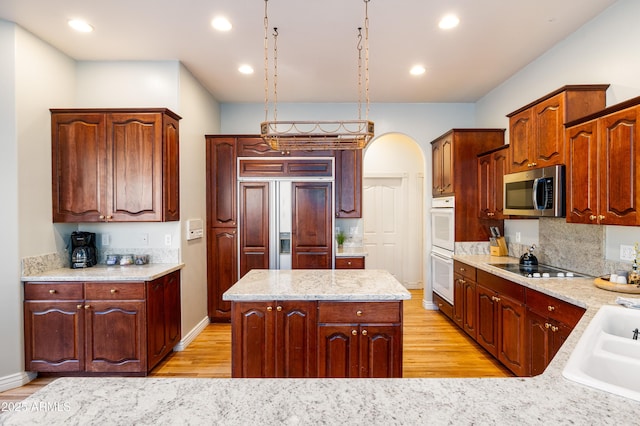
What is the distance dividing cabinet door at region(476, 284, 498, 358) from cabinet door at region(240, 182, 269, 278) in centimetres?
244

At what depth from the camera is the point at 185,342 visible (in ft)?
11.6

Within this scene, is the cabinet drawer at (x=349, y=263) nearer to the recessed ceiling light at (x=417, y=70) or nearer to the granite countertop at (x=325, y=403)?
the recessed ceiling light at (x=417, y=70)

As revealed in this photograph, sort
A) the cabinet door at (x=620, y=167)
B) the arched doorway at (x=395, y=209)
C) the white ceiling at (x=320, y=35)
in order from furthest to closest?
the arched doorway at (x=395, y=209) → the white ceiling at (x=320, y=35) → the cabinet door at (x=620, y=167)

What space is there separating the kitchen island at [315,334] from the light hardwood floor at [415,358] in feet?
3.08

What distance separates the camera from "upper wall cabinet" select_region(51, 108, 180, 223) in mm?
3072

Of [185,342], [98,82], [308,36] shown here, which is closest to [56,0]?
[98,82]

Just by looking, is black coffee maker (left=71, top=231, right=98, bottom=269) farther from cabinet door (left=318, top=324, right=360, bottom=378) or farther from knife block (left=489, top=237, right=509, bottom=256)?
knife block (left=489, top=237, right=509, bottom=256)

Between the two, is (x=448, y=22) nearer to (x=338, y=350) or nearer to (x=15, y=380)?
(x=338, y=350)

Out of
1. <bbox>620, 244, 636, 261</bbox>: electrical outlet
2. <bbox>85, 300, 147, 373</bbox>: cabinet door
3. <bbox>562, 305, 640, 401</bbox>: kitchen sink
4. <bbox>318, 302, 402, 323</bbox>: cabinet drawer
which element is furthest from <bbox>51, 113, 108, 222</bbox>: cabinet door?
<bbox>620, 244, 636, 261</bbox>: electrical outlet

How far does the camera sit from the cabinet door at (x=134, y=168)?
308cm

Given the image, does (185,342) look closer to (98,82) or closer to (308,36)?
(98,82)

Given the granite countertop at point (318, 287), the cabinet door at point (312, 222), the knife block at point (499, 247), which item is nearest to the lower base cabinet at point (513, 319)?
the knife block at point (499, 247)

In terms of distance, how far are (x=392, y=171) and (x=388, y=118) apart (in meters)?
1.38

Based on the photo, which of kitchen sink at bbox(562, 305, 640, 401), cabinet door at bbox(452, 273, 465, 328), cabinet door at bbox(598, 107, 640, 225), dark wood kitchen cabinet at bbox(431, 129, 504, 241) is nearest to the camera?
kitchen sink at bbox(562, 305, 640, 401)
